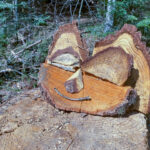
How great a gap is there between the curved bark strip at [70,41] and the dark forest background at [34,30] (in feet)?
2.79

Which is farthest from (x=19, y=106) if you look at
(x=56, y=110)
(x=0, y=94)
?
(x=0, y=94)

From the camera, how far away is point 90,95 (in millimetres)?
1604

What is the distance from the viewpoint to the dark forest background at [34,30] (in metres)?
2.81

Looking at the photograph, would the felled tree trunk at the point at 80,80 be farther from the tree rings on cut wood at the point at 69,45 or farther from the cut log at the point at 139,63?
the cut log at the point at 139,63

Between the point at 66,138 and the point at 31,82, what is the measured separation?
58.5 inches

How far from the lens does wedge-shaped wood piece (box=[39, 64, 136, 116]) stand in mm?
1445

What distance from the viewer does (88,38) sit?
11.0ft

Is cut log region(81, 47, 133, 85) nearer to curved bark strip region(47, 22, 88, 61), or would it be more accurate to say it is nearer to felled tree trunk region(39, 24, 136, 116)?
felled tree trunk region(39, 24, 136, 116)

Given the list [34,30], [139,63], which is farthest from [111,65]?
[34,30]

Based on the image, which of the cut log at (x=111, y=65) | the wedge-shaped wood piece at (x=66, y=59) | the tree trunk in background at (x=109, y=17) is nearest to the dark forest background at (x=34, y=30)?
the tree trunk in background at (x=109, y=17)

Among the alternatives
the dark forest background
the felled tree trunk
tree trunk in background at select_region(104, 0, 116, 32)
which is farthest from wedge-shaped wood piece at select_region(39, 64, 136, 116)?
tree trunk in background at select_region(104, 0, 116, 32)

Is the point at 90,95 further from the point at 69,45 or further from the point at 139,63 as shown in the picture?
the point at 69,45

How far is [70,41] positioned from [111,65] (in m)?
0.57

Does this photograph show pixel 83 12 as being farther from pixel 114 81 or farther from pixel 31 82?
pixel 114 81
